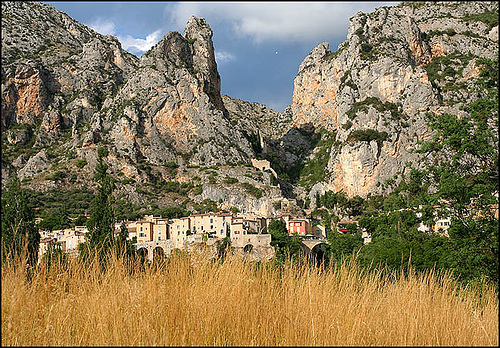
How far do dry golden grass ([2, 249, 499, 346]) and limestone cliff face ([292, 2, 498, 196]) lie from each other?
50.3 metres

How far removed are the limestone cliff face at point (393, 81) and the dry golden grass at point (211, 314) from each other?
165 ft

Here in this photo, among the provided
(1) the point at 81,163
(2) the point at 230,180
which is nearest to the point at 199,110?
(2) the point at 230,180

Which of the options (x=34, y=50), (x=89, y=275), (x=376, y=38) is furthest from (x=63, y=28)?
(x=89, y=275)

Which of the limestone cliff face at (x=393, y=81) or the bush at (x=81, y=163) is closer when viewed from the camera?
the bush at (x=81, y=163)

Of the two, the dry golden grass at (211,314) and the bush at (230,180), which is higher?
the bush at (230,180)

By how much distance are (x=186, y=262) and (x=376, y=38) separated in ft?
251

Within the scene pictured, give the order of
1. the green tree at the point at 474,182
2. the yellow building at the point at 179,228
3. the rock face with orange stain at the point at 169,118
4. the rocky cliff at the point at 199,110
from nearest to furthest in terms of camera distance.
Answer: the green tree at the point at 474,182
the yellow building at the point at 179,228
the rocky cliff at the point at 199,110
the rock face with orange stain at the point at 169,118

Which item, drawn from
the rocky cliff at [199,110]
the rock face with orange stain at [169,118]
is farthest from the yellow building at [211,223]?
the rock face with orange stain at [169,118]

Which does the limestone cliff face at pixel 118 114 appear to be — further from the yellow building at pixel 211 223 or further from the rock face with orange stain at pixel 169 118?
the yellow building at pixel 211 223

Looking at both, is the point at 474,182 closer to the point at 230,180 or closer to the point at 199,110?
the point at 230,180

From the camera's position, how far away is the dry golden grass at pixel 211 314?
2279mm

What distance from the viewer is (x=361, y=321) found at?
8.31ft

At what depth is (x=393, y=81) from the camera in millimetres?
62625

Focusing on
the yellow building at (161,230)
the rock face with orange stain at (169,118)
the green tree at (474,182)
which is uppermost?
the rock face with orange stain at (169,118)
